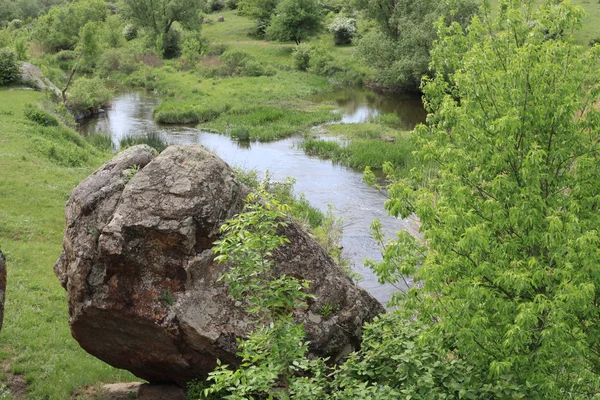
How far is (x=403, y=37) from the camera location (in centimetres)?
5641

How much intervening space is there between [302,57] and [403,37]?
17063 millimetres

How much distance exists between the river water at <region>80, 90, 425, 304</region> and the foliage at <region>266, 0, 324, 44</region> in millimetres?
23907

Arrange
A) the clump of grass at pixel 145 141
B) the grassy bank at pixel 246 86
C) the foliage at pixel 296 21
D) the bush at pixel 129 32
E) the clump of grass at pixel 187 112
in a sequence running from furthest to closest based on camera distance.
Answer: the bush at pixel 129 32, the foliage at pixel 296 21, the clump of grass at pixel 187 112, the grassy bank at pixel 246 86, the clump of grass at pixel 145 141

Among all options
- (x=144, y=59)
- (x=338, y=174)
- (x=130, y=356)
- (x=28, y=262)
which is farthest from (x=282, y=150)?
(x=144, y=59)

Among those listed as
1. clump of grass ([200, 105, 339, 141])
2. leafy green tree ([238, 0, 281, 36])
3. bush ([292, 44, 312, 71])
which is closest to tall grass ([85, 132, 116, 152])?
clump of grass ([200, 105, 339, 141])

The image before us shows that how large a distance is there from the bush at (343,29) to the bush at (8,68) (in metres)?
44.3

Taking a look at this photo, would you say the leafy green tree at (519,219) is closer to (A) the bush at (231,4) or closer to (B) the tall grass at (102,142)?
(B) the tall grass at (102,142)

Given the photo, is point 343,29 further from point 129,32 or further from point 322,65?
point 129,32

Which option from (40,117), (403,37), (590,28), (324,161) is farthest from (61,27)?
(590,28)

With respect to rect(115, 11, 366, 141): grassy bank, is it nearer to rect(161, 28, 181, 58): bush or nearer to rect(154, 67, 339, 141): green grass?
rect(154, 67, 339, 141): green grass

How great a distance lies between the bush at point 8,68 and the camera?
45000mm

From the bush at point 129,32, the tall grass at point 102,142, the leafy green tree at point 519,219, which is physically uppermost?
the leafy green tree at point 519,219

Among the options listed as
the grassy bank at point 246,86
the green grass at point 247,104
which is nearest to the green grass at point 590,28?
the grassy bank at point 246,86

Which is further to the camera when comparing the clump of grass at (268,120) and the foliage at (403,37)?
the foliage at (403,37)
